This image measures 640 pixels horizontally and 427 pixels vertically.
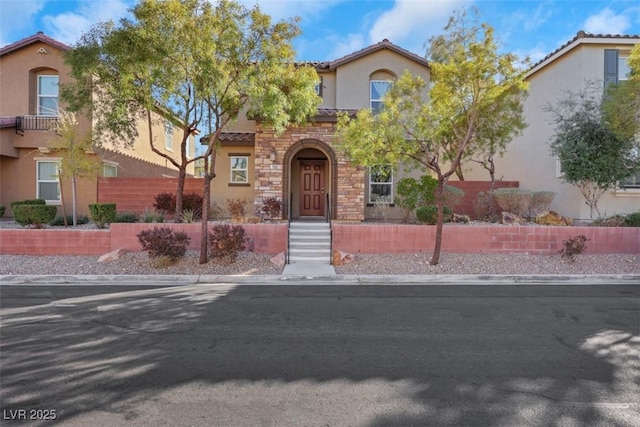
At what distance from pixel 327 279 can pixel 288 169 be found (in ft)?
22.4

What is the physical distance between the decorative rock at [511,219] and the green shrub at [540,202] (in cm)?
89

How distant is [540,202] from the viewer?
47.0 feet

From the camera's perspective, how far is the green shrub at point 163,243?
1012 centimetres

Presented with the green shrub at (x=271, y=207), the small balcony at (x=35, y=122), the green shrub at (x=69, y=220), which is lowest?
the green shrub at (x=69, y=220)

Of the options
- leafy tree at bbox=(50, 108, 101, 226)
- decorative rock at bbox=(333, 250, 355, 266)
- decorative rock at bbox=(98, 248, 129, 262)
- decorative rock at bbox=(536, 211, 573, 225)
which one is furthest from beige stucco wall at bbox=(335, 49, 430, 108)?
decorative rock at bbox=(98, 248, 129, 262)

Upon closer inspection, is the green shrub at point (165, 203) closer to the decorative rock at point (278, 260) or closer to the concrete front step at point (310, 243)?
the concrete front step at point (310, 243)

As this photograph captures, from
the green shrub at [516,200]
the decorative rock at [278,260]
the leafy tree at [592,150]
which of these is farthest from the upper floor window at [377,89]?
the decorative rock at [278,260]

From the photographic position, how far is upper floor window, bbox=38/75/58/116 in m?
16.7

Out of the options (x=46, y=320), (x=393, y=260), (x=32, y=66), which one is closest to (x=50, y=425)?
(x=46, y=320)

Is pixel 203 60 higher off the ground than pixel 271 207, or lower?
higher

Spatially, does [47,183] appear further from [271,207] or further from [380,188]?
[380,188]

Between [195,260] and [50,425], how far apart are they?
7642mm

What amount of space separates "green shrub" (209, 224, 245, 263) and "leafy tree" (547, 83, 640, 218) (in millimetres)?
11576

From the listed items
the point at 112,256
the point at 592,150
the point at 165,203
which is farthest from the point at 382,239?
the point at 165,203
